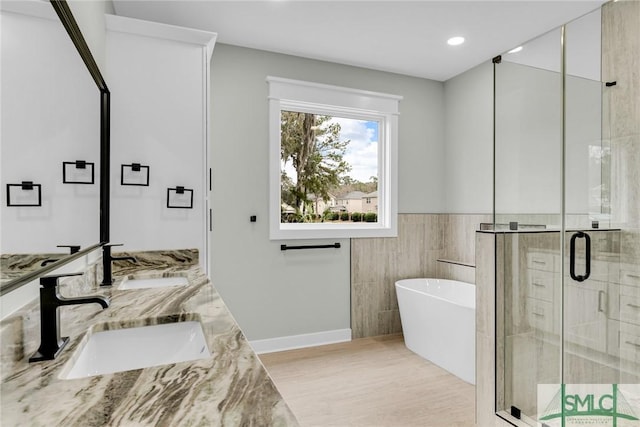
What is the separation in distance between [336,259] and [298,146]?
1.12 metres

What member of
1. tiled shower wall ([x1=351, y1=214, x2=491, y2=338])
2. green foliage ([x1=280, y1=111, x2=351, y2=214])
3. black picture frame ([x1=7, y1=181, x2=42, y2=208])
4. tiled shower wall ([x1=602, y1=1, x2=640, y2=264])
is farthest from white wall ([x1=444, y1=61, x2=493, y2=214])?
black picture frame ([x1=7, y1=181, x2=42, y2=208])

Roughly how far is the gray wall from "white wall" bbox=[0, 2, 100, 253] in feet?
5.01

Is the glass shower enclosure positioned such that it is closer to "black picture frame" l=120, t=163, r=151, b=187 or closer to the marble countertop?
the marble countertop

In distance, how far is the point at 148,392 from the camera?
63 cm

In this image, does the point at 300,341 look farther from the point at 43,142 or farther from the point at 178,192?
the point at 43,142

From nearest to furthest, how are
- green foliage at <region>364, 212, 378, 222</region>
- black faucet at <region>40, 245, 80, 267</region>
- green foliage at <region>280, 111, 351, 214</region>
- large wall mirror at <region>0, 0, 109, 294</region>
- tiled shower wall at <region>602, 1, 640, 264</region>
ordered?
1. large wall mirror at <region>0, 0, 109, 294</region>
2. black faucet at <region>40, 245, 80, 267</region>
3. tiled shower wall at <region>602, 1, 640, 264</region>
4. green foliage at <region>280, 111, 351, 214</region>
5. green foliage at <region>364, 212, 378, 222</region>

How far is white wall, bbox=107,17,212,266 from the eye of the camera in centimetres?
208

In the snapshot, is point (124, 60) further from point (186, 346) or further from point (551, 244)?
point (551, 244)

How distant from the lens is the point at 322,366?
282cm

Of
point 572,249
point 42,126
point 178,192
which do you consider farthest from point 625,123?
point 178,192

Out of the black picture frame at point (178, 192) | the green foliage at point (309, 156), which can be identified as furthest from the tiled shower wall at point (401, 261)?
the black picture frame at point (178, 192)

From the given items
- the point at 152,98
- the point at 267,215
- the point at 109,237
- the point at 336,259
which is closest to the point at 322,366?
the point at 336,259

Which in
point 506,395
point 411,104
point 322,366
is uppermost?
point 411,104

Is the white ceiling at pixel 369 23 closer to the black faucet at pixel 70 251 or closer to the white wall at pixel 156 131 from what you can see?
the white wall at pixel 156 131
